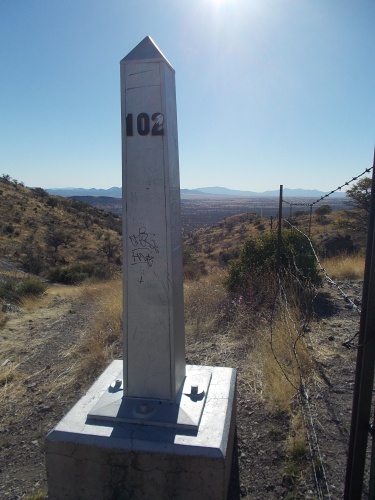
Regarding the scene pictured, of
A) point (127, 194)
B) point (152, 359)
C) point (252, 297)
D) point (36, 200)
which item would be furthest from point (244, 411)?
point (36, 200)

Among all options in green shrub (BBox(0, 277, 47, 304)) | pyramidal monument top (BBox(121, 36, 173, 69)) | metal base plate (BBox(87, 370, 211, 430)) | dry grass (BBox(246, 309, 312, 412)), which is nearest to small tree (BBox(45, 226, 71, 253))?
green shrub (BBox(0, 277, 47, 304))

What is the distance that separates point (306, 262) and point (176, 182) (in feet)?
16.7

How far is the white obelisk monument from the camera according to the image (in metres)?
2.56

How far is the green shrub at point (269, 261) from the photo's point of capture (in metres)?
7.15

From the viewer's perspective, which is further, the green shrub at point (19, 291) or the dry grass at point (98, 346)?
the green shrub at point (19, 291)

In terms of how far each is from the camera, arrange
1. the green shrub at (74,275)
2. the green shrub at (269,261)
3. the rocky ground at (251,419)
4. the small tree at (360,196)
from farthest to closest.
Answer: the green shrub at (74,275)
the small tree at (360,196)
the green shrub at (269,261)
the rocky ground at (251,419)

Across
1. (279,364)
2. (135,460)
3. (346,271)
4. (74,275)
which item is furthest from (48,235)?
(135,460)

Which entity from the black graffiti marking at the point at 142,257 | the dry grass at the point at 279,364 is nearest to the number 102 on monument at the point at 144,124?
the black graffiti marking at the point at 142,257

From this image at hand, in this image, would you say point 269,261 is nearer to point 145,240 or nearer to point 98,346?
point 98,346

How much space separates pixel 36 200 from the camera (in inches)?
1523

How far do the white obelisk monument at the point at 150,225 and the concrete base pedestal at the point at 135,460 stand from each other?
0.36 metres

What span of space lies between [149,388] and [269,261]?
4.78m

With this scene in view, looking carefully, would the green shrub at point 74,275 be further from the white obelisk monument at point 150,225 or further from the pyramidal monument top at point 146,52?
the pyramidal monument top at point 146,52

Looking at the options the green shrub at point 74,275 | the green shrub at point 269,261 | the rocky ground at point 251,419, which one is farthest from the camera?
the green shrub at point 74,275
